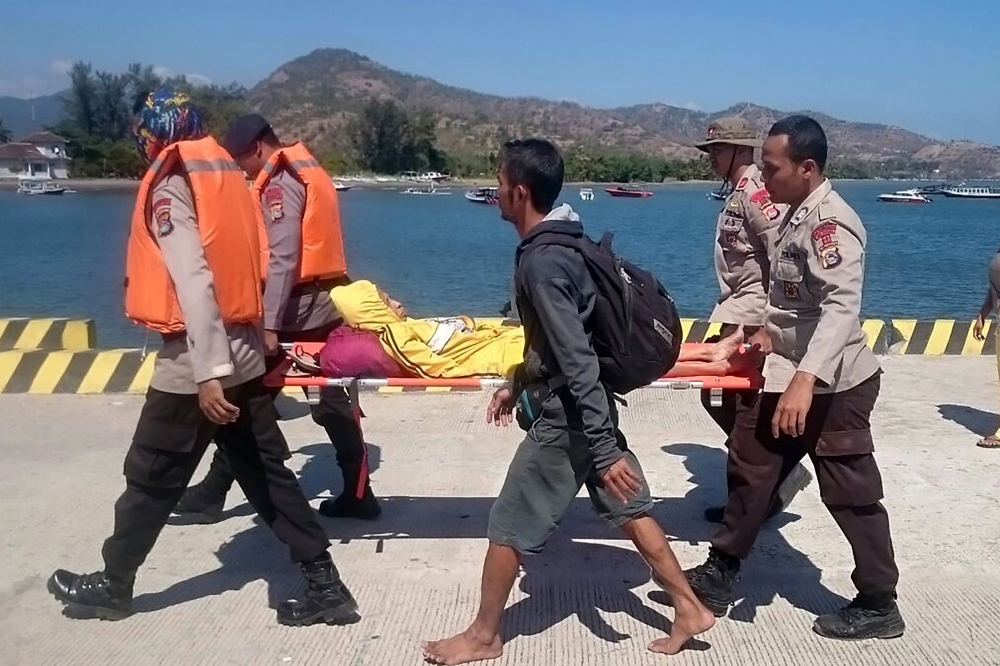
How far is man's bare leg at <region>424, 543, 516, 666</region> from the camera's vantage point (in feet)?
13.0

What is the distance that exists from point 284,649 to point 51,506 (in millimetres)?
2389

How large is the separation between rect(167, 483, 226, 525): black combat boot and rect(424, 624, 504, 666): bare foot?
6.80 feet

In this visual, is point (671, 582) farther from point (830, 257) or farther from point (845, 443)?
point (830, 257)

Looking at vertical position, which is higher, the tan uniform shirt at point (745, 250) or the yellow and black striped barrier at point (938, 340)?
the tan uniform shirt at point (745, 250)

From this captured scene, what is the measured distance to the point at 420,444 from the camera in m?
7.18

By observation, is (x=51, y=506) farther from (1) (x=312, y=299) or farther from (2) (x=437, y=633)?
(2) (x=437, y=633)

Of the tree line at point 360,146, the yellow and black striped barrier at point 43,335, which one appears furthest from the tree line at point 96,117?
the yellow and black striped barrier at point 43,335

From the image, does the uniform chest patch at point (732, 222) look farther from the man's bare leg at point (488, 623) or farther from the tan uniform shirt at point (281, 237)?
the tan uniform shirt at point (281, 237)

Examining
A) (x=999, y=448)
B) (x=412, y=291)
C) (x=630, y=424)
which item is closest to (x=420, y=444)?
(x=630, y=424)

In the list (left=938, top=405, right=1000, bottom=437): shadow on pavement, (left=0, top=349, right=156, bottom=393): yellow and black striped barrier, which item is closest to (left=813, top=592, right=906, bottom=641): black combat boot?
(left=938, top=405, right=1000, bottom=437): shadow on pavement

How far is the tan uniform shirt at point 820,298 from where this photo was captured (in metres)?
3.91

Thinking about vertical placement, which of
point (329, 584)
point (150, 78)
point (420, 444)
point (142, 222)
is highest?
point (142, 222)

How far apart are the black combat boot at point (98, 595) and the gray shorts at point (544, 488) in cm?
163

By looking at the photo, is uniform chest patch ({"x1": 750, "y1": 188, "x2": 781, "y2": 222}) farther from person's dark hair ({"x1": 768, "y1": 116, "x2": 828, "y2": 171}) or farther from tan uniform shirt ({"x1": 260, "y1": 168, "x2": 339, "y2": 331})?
tan uniform shirt ({"x1": 260, "y1": 168, "x2": 339, "y2": 331})
